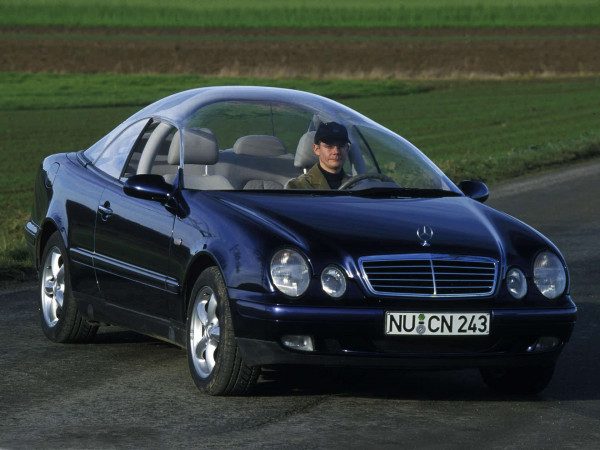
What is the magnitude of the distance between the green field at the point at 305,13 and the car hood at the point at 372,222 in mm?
97685

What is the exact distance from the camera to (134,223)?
8.66 metres

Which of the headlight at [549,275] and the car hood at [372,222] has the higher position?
the car hood at [372,222]

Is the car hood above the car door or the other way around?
above

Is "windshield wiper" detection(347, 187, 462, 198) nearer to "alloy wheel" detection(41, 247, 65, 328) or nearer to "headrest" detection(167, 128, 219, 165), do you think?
"headrest" detection(167, 128, 219, 165)

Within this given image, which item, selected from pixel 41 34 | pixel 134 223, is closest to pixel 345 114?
pixel 134 223

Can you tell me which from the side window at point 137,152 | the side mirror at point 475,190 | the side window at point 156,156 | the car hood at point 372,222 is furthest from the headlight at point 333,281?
the side window at point 137,152

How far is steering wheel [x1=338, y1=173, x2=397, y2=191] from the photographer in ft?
28.6

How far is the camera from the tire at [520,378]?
813 cm

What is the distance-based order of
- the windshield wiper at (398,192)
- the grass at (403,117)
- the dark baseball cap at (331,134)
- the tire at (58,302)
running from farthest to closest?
the grass at (403,117)
the tire at (58,302)
the dark baseball cap at (331,134)
the windshield wiper at (398,192)

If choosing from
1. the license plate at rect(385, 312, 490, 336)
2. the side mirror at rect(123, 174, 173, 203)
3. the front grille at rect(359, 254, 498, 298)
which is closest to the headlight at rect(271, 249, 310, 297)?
the front grille at rect(359, 254, 498, 298)

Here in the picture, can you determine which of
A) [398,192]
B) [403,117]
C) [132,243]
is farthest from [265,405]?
[403,117]

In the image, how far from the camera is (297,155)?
9.20m

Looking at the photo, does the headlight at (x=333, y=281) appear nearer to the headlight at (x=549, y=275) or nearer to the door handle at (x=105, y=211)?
the headlight at (x=549, y=275)

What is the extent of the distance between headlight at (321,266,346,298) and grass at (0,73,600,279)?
18.2 feet
